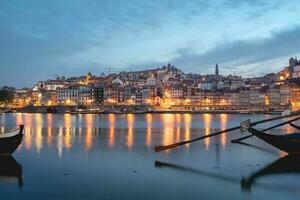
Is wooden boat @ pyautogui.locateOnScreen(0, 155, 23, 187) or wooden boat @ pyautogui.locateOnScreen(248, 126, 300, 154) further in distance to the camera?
wooden boat @ pyautogui.locateOnScreen(248, 126, 300, 154)

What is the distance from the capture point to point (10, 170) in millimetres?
12406

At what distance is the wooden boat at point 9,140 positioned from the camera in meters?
14.5

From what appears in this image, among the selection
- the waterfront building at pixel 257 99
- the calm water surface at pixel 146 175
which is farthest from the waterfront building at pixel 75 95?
the calm water surface at pixel 146 175

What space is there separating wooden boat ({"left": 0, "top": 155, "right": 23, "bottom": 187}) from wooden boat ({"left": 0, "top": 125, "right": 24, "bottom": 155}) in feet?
0.69

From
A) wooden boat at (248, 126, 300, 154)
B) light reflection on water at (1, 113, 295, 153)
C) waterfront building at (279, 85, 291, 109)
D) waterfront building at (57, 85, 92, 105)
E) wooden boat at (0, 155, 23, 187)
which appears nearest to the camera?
wooden boat at (0, 155, 23, 187)

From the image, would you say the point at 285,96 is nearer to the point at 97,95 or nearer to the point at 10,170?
the point at 97,95

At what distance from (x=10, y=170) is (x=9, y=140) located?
2.36 metres

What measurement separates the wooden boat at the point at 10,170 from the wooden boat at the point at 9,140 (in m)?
0.21

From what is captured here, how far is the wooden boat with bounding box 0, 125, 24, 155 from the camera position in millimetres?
14477

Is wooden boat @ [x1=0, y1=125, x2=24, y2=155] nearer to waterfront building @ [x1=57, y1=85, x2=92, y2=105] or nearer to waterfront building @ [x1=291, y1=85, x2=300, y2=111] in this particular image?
waterfront building @ [x1=57, y1=85, x2=92, y2=105]

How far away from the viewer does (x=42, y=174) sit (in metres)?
11.9

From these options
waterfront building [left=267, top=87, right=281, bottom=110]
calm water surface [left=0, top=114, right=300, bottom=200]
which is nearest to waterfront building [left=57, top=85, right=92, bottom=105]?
waterfront building [left=267, top=87, right=281, bottom=110]

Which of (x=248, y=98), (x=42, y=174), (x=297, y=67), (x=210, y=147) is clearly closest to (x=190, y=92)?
(x=248, y=98)

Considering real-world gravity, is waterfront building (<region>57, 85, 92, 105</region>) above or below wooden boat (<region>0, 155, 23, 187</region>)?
above
